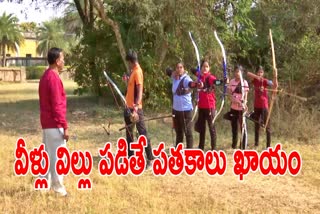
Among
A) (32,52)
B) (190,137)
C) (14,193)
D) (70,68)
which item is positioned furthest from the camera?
(32,52)

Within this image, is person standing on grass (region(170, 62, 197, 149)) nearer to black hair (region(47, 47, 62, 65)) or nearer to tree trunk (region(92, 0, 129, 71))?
black hair (region(47, 47, 62, 65))

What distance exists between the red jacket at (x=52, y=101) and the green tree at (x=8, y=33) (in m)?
46.7

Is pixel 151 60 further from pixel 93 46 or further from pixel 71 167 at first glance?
pixel 71 167

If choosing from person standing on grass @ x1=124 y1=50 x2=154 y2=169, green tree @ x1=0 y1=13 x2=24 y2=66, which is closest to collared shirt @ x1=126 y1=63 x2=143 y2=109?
person standing on grass @ x1=124 y1=50 x2=154 y2=169

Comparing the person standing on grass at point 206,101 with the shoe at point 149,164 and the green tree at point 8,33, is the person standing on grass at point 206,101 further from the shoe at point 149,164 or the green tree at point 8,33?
the green tree at point 8,33

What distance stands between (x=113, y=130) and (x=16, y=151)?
11.2 ft

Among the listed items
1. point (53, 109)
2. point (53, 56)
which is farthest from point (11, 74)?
point (53, 109)

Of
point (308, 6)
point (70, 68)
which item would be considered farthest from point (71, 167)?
point (70, 68)

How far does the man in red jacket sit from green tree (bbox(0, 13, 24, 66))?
4663 cm

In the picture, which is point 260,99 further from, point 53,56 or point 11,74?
point 11,74

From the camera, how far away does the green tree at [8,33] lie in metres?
49.6

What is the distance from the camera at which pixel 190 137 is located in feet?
24.8

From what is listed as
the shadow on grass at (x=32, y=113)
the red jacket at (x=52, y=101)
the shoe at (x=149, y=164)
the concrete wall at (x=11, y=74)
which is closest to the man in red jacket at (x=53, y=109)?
the red jacket at (x=52, y=101)

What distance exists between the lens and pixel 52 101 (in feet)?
18.1
